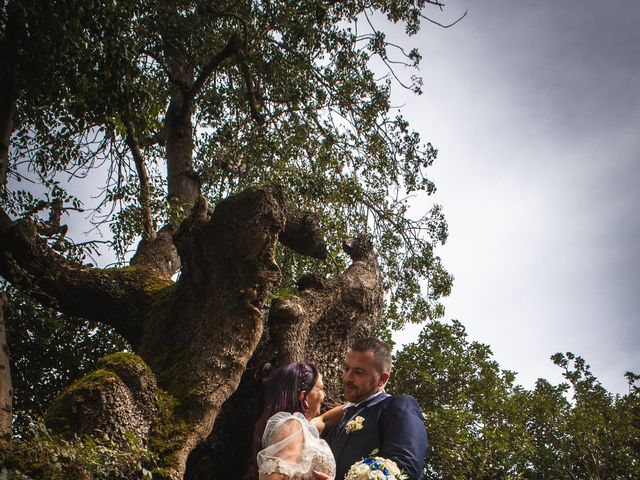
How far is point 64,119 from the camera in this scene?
7.12 metres

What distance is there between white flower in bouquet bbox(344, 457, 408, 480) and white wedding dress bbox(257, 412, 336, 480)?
0.27 metres

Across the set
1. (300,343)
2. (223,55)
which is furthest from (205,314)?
(223,55)

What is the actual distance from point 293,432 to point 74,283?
14.3ft

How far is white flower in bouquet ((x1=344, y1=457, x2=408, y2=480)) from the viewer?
3367 mm

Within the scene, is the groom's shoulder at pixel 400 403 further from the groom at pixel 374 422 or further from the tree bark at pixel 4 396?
the tree bark at pixel 4 396

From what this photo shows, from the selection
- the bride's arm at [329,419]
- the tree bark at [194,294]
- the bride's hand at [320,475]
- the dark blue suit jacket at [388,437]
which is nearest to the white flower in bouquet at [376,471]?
the bride's hand at [320,475]

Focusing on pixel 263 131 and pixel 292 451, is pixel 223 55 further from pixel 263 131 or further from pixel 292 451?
pixel 292 451

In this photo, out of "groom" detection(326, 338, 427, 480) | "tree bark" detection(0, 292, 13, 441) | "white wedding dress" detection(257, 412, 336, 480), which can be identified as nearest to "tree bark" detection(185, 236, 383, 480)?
"groom" detection(326, 338, 427, 480)

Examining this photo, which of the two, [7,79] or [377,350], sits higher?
[7,79]

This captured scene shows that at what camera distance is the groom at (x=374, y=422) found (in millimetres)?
3902

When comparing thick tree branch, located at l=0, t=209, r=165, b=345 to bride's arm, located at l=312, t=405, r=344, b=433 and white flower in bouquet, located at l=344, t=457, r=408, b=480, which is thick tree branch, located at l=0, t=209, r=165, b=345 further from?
white flower in bouquet, located at l=344, t=457, r=408, b=480

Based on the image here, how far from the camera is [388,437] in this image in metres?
4.00

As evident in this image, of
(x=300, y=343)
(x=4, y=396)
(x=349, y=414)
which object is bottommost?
(x=4, y=396)

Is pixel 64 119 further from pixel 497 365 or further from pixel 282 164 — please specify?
pixel 497 365
